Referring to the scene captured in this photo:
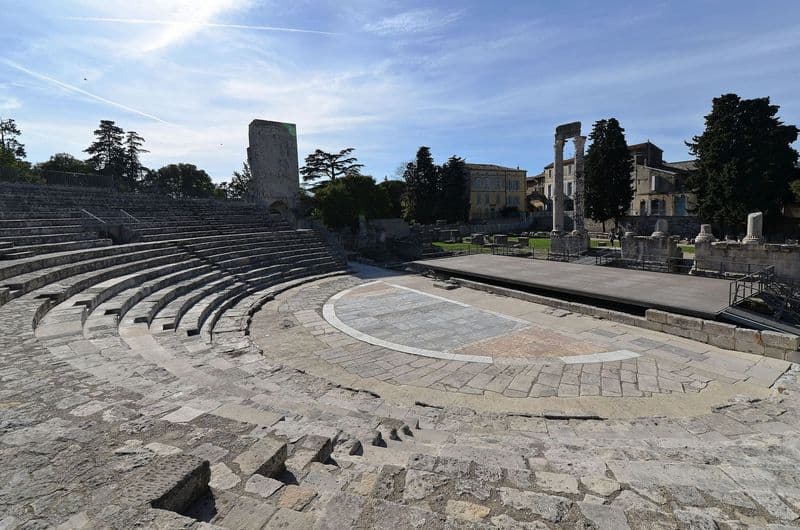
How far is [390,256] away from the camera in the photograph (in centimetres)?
2928

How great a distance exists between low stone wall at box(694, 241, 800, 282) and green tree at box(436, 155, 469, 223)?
95.9 feet

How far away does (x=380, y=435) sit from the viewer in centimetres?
484

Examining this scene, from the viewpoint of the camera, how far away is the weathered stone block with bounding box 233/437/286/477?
3213 millimetres

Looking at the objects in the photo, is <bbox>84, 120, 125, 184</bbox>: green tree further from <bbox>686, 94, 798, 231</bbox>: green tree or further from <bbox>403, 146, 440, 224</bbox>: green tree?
<bbox>686, 94, 798, 231</bbox>: green tree

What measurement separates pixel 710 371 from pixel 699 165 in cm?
3137

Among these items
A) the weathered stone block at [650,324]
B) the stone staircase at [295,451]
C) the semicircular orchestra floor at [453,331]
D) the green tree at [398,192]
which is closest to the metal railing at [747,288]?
the weathered stone block at [650,324]

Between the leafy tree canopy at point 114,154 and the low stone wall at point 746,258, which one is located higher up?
the leafy tree canopy at point 114,154

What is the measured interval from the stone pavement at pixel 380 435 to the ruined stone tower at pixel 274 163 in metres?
25.4

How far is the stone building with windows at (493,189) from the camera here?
53.1m

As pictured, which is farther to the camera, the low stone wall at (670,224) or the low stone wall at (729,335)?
the low stone wall at (670,224)

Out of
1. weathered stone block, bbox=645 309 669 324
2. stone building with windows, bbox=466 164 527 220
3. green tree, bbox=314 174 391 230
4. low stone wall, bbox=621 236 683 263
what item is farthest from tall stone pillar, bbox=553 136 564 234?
stone building with windows, bbox=466 164 527 220

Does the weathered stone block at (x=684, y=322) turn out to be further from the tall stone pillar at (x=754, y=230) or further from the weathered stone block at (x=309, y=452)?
the tall stone pillar at (x=754, y=230)

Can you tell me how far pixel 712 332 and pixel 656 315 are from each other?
1.26m

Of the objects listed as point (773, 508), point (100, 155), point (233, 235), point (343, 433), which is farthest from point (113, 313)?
point (100, 155)
